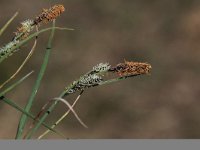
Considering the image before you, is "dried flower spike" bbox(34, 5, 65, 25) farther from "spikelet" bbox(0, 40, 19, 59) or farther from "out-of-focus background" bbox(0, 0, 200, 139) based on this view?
"out-of-focus background" bbox(0, 0, 200, 139)

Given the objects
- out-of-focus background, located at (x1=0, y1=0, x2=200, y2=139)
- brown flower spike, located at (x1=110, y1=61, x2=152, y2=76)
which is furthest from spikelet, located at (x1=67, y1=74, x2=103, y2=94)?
out-of-focus background, located at (x1=0, y1=0, x2=200, y2=139)

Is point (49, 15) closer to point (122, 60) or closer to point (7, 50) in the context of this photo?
point (7, 50)

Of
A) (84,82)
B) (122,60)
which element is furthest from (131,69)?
(122,60)

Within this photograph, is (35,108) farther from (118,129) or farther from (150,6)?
(150,6)

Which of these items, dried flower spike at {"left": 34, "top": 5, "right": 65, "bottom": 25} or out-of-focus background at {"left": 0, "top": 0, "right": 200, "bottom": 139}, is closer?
dried flower spike at {"left": 34, "top": 5, "right": 65, "bottom": 25}

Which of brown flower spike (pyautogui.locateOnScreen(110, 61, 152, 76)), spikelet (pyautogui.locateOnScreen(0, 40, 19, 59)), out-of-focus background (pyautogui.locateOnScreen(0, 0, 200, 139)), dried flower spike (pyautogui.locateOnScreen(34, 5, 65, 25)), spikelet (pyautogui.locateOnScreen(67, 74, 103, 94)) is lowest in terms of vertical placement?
spikelet (pyautogui.locateOnScreen(0, 40, 19, 59))

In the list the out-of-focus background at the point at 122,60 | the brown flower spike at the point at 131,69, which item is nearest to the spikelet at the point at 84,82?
the brown flower spike at the point at 131,69

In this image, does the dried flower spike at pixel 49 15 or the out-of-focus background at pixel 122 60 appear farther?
the out-of-focus background at pixel 122 60

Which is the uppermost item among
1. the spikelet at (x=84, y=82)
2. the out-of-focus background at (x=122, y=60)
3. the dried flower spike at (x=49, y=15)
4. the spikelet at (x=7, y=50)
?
the out-of-focus background at (x=122, y=60)

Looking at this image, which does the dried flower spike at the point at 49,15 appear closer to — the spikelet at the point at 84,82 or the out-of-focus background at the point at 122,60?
the spikelet at the point at 84,82
